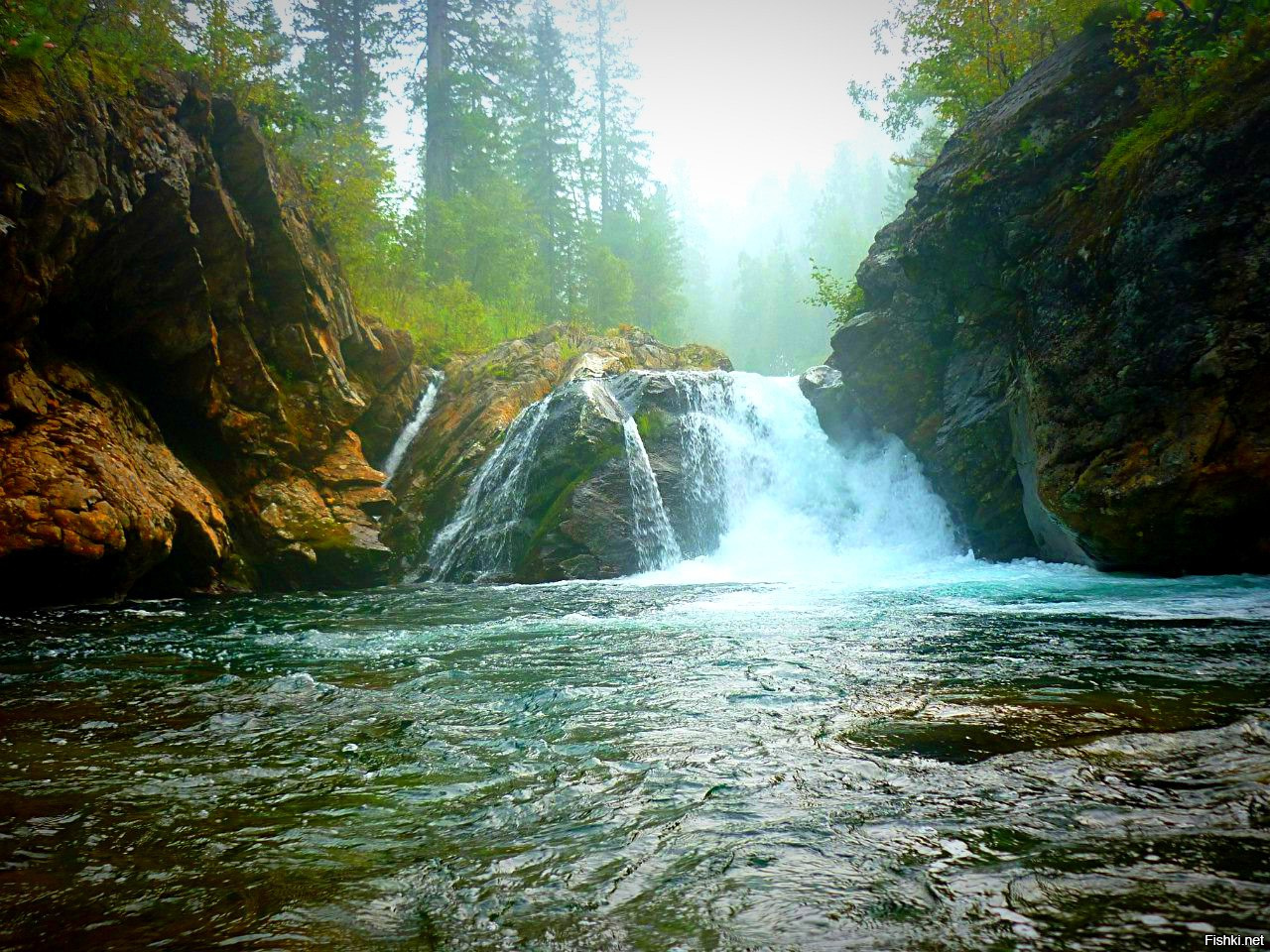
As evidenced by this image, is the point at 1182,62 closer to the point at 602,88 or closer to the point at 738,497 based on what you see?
the point at 738,497

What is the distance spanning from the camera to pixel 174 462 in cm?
1033

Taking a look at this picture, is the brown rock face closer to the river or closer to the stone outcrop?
the stone outcrop

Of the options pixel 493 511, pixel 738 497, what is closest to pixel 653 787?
pixel 493 511

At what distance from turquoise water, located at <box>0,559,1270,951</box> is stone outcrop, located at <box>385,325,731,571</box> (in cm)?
880

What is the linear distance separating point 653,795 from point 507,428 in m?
14.5

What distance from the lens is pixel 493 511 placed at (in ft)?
48.4

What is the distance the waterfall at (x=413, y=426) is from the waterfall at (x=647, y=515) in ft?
19.7

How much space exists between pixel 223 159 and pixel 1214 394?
1491cm

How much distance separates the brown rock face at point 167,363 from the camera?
7621 millimetres

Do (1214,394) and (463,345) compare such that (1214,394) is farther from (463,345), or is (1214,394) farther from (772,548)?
(463,345)

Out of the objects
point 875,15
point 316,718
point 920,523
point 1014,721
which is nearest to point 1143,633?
point 1014,721

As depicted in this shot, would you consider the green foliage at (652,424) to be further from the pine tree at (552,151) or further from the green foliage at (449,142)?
the pine tree at (552,151)

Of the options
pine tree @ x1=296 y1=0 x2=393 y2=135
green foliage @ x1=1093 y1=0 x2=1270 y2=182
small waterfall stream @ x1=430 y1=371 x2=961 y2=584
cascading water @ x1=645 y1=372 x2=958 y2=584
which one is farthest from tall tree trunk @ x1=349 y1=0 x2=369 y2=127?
green foliage @ x1=1093 y1=0 x2=1270 y2=182

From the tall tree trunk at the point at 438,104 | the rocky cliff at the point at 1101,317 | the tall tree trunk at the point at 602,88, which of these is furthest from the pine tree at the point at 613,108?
the rocky cliff at the point at 1101,317
